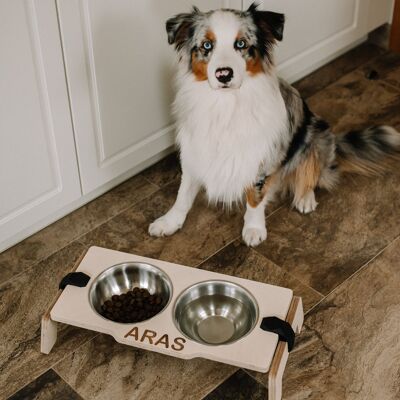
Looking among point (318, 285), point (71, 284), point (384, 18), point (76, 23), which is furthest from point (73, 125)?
point (384, 18)

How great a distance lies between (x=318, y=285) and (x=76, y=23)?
1180 millimetres

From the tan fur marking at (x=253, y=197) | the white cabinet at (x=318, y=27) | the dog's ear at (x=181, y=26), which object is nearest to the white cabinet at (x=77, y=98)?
the white cabinet at (x=318, y=27)

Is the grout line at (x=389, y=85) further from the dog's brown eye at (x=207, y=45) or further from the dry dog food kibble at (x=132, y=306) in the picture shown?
the dry dog food kibble at (x=132, y=306)

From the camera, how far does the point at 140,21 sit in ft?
8.00

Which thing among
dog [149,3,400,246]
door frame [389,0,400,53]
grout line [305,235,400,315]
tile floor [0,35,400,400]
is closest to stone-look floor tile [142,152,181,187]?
tile floor [0,35,400,400]

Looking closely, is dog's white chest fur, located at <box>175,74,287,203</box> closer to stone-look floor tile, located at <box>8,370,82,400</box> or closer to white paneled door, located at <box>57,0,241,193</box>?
white paneled door, located at <box>57,0,241,193</box>

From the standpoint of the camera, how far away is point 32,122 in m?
2.30

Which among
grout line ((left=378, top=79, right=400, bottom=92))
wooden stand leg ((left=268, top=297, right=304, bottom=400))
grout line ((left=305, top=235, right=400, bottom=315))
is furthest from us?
grout line ((left=378, top=79, right=400, bottom=92))

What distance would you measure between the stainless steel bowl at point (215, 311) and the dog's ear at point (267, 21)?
0.78 meters

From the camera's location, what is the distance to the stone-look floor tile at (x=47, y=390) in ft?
6.91

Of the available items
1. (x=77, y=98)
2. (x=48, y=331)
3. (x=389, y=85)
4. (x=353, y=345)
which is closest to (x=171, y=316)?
(x=48, y=331)

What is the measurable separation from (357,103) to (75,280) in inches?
68.7

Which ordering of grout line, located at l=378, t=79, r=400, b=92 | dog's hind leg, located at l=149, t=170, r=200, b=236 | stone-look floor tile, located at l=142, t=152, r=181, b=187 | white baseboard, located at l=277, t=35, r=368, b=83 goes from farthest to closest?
grout line, located at l=378, t=79, r=400, b=92 → white baseboard, located at l=277, t=35, r=368, b=83 → stone-look floor tile, located at l=142, t=152, r=181, b=187 → dog's hind leg, located at l=149, t=170, r=200, b=236

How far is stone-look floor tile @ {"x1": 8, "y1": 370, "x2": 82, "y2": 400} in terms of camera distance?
6.91ft
